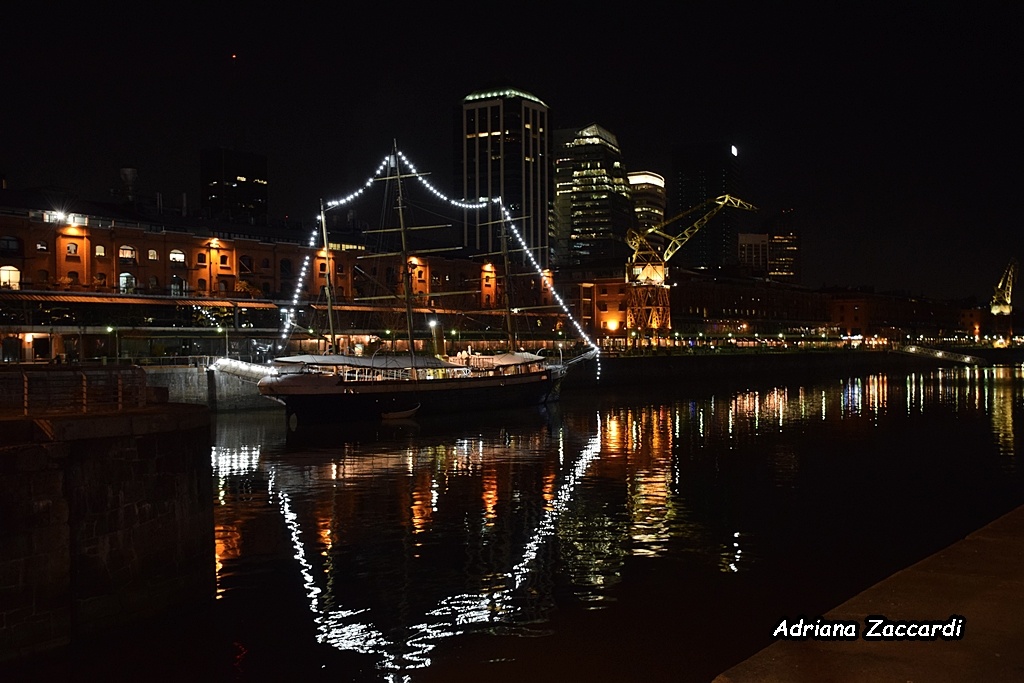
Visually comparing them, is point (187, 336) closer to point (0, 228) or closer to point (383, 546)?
point (0, 228)

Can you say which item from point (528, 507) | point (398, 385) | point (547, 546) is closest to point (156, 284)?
point (398, 385)

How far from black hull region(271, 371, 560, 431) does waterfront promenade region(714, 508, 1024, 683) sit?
47.1 metres

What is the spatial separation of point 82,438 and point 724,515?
1886cm

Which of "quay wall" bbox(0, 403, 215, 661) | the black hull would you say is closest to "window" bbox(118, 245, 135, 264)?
the black hull

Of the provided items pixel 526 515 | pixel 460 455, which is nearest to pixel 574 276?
pixel 460 455

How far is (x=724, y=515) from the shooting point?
28.1 metres

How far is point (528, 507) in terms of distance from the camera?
98.2 feet

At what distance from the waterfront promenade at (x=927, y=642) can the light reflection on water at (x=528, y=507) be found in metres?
4.16

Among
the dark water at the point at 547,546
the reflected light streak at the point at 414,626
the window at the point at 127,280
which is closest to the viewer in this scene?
the dark water at the point at 547,546

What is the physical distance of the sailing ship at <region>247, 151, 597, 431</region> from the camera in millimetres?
57531

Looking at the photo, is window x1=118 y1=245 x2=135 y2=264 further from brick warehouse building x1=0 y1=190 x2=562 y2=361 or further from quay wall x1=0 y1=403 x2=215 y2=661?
quay wall x1=0 y1=403 x2=215 y2=661

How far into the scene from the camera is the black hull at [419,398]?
2270 inches

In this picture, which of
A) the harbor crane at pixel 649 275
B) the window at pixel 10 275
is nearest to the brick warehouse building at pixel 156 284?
the window at pixel 10 275

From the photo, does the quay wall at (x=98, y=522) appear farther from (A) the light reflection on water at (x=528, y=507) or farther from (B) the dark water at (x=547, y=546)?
(A) the light reflection on water at (x=528, y=507)
